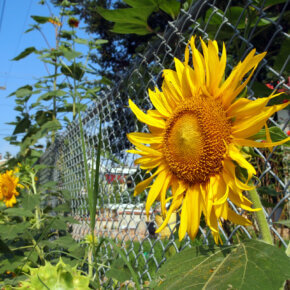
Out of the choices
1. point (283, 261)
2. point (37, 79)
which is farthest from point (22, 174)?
point (283, 261)

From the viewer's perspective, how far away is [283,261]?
52 cm

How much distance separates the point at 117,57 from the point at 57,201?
10883 millimetres

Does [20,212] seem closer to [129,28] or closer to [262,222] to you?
[129,28]

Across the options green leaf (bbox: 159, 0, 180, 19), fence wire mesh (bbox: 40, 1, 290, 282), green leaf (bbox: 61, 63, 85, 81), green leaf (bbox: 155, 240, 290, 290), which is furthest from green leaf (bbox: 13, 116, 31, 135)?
green leaf (bbox: 155, 240, 290, 290)

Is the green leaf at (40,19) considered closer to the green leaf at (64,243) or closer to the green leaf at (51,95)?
the green leaf at (51,95)

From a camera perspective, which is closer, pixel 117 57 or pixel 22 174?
pixel 22 174

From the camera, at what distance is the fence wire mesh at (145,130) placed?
0.82 m

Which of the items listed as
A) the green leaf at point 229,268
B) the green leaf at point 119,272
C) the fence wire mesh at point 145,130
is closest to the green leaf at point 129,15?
the fence wire mesh at point 145,130

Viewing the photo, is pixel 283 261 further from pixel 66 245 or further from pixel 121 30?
pixel 66 245

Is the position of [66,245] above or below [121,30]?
below

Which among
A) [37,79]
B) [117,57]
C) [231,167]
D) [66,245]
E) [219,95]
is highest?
[117,57]

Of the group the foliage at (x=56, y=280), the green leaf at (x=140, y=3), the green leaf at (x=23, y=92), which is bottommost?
the foliage at (x=56, y=280)

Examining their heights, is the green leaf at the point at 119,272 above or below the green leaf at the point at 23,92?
below

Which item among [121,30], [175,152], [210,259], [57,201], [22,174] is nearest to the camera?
[210,259]
